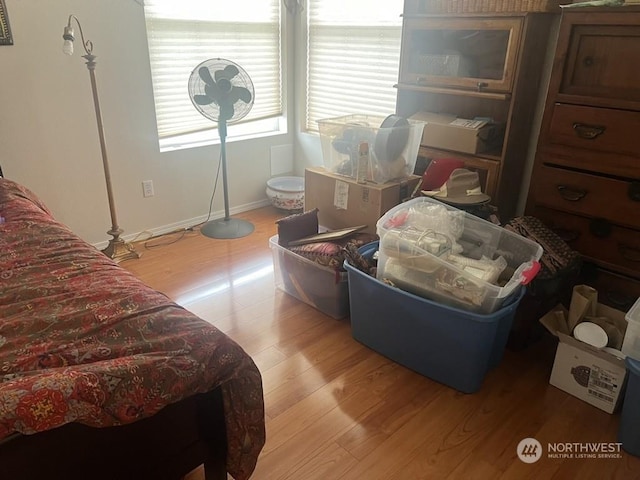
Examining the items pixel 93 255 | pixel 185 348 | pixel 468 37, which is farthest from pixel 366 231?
pixel 185 348

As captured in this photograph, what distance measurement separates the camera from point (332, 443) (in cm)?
172

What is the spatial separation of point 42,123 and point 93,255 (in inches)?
52.9

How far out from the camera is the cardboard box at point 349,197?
250 cm

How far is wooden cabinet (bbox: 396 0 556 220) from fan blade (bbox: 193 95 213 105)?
1.18 meters

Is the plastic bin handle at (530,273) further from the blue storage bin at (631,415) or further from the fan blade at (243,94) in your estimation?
the fan blade at (243,94)

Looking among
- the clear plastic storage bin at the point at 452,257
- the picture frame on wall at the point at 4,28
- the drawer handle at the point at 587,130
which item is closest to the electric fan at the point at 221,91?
the picture frame on wall at the point at 4,28

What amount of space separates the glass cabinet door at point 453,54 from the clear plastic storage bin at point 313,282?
45.0 inches

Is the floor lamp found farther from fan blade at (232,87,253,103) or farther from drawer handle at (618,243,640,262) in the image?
drawer handle at (618,243,640,262)

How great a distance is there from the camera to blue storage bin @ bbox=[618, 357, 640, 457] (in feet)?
5.23

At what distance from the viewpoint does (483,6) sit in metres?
2.34

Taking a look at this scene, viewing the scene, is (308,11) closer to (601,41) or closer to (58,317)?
(601,41)

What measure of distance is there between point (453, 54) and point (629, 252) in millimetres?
1316
